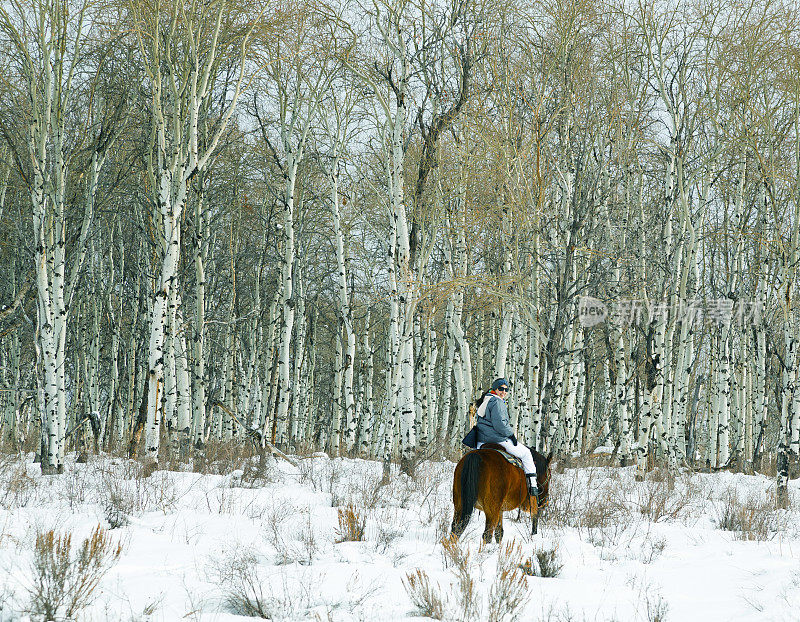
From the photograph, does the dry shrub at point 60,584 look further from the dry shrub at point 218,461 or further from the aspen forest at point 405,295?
the dry shrub at point 218,461

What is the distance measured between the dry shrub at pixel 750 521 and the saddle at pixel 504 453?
2.72 meters

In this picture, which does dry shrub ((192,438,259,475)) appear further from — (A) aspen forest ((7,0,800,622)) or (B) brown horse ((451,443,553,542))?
(B) brown horse ((451,443,553,542))

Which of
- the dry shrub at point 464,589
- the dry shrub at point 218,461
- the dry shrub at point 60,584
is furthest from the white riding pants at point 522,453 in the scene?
the dry shrub at point 218,461

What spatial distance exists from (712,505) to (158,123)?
407 inches

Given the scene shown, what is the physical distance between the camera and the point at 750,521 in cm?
770

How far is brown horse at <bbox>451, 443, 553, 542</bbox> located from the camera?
6.29 m

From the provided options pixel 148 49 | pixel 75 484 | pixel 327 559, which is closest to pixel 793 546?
pixel 327 559

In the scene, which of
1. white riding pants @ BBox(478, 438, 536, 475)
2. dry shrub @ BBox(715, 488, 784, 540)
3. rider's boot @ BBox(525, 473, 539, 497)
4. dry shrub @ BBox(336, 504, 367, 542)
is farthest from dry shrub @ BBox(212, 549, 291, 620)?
dry shrub @ BBox(715, 488, 784, 540)

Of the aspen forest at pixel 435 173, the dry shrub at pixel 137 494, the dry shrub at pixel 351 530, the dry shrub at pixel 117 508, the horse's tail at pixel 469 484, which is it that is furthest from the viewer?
the aspen forest at pixel 435 173

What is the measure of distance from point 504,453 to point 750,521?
3.24m

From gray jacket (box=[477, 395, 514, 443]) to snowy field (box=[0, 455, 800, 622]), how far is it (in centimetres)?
98

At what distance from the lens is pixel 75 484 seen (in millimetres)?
8672

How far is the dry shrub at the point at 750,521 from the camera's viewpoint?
736 cm

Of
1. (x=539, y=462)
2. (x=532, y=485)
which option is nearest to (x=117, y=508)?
(x=532, y=485)
